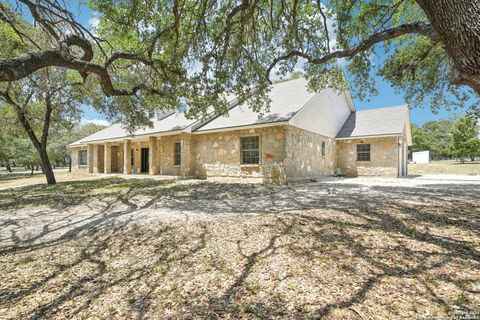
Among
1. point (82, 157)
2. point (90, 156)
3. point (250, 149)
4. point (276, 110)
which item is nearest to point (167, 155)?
point (250, 149)

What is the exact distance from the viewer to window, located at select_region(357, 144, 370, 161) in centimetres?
1558

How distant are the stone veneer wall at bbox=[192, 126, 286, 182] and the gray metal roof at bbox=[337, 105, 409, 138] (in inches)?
282

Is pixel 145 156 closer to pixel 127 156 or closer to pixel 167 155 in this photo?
pixel 127 156

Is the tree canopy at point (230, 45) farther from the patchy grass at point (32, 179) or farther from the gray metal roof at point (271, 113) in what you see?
the patchy grass at point (32, 179)

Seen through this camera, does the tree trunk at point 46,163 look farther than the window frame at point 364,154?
No

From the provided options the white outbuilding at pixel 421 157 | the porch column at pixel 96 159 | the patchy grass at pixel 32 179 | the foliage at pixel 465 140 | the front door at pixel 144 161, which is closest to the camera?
the patchy grass at pixel 32 179

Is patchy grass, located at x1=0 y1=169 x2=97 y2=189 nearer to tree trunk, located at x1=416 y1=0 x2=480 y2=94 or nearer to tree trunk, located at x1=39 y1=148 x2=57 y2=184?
tree trunk, located at x1=39 y1=148 x2=57 y2=184

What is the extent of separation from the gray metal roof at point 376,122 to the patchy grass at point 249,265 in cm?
1078

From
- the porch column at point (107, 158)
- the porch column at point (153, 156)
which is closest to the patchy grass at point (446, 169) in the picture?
the porch column at point (153, 156)

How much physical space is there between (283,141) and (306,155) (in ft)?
8.23


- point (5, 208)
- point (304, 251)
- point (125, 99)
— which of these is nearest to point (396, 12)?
point (304, 251)

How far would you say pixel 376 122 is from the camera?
16.2 metres

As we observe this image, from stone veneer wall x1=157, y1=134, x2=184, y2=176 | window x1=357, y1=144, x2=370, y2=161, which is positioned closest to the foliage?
window x1=357, y1=144, x2=370, y2=161

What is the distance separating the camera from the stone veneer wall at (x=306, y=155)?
11.4 metres
